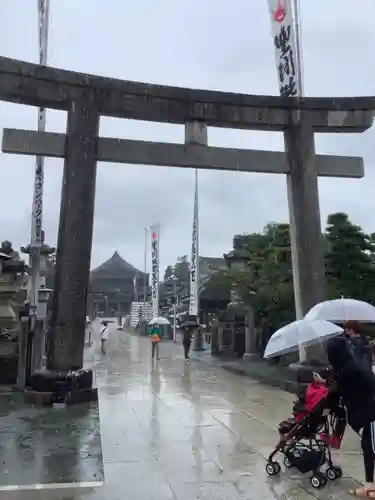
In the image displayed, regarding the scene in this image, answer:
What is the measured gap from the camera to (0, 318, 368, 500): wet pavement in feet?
17.9

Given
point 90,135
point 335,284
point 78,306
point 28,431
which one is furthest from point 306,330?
point 335,284

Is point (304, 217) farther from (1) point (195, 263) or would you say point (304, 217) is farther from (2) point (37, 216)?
(1) point (195, 263)

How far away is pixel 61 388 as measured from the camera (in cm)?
1044

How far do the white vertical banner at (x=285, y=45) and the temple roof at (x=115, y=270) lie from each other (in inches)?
2701

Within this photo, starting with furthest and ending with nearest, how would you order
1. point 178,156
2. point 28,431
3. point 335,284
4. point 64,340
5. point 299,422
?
point 335,284
point 178,156
point 64,340
point 28,431
point 299,422

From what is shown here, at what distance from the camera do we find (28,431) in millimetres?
8430

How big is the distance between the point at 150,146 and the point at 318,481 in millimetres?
7336

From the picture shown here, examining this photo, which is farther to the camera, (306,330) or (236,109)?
(236,109)

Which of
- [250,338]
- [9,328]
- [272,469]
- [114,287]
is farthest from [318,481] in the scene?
[114,287]

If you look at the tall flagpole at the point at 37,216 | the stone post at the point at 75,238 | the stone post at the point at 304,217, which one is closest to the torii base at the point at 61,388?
the stone post at the point at 75,238

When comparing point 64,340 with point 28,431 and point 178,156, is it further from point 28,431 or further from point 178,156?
point 178,156

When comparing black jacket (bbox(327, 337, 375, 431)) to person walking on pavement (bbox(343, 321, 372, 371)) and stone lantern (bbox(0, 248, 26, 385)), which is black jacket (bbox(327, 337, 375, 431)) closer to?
person walking on pavement (bbox(343, 321, 372, 371))

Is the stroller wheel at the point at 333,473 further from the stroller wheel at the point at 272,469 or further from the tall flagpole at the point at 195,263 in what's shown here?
the tall flagpole at the point at 195,263

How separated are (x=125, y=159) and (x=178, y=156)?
1078mm
